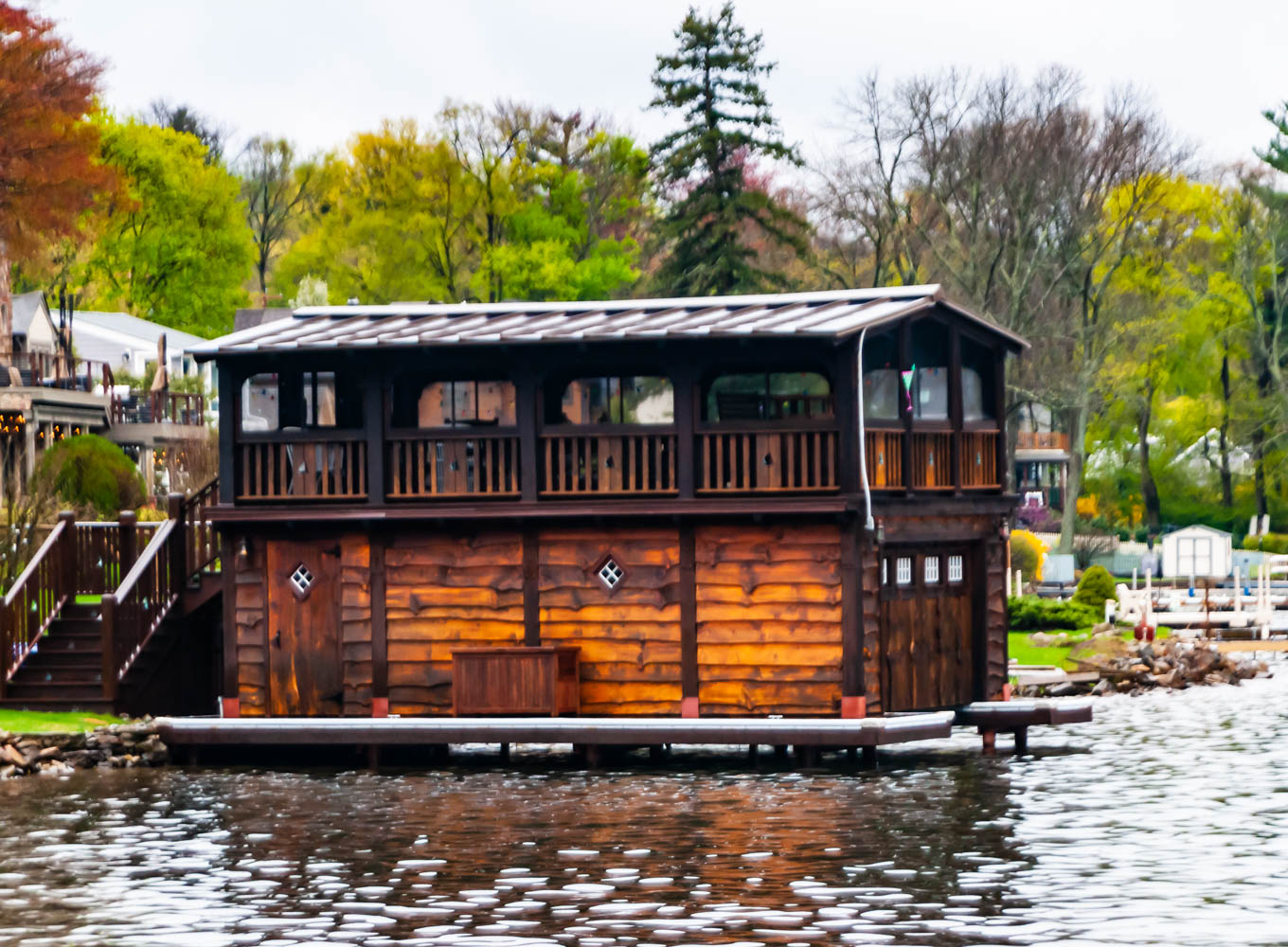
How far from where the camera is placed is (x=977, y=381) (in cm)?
3138

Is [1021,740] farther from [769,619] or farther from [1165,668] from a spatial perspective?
[1165,668]

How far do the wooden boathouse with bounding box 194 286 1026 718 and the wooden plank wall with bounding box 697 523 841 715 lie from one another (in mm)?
28

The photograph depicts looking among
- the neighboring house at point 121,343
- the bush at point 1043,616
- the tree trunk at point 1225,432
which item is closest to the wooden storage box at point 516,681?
the bush at point 1043,616

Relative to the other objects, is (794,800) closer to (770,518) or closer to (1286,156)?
(770,518)

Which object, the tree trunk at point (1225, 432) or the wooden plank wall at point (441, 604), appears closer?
the wooden plank wall at point (441, 604)

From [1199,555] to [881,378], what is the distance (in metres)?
39.8

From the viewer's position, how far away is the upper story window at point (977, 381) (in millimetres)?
30922

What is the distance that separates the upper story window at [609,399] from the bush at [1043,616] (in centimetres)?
1787

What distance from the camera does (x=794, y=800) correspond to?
24.6 m

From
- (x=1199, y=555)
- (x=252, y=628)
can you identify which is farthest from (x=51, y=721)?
(x=1199, y=555)

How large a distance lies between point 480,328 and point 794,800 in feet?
27.8

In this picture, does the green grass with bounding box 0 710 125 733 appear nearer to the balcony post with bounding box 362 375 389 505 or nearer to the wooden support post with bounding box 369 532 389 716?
the wooden support post with bounding box 369 532 389 716

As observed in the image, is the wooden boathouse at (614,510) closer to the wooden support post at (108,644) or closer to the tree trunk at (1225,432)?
the wooden support post at (108,644)

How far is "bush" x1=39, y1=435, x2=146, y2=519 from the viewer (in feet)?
162
